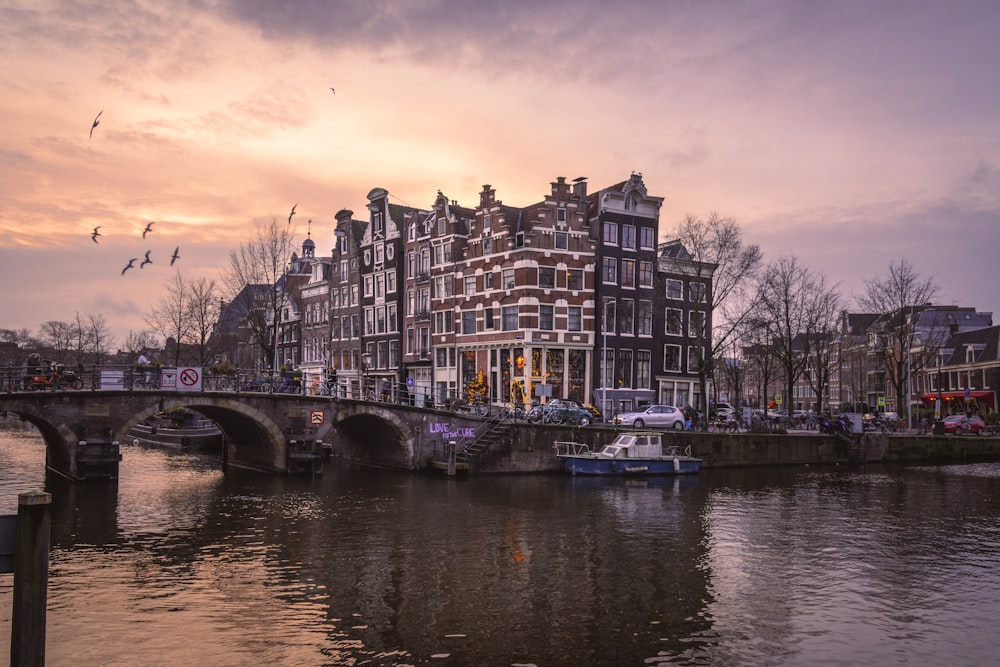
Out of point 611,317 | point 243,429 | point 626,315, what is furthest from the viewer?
point 626,315

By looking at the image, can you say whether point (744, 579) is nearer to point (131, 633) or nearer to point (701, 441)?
point (131, 633)

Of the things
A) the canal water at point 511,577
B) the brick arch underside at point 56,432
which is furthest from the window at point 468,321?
the brick arch underside at point 56,432

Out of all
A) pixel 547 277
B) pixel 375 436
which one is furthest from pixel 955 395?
pixel 375 436

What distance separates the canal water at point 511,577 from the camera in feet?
55.9

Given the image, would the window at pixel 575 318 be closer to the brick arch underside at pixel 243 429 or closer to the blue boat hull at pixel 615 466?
the blue boat hull at pixel 615 466

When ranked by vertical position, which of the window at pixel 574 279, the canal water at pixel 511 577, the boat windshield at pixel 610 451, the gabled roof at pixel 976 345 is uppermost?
the window at pixel 574 279

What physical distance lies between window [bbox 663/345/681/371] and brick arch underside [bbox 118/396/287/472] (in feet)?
111

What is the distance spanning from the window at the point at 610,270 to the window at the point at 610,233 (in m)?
1.34

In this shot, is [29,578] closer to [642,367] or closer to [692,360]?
[642,367]

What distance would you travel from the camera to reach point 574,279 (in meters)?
63.7

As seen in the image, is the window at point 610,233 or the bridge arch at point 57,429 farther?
the window at point 610,233

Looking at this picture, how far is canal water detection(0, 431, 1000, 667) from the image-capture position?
1705 cm

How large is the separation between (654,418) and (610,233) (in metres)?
17.0

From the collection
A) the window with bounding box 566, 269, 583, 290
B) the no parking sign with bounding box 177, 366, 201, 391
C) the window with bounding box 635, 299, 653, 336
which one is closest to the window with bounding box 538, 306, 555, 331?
the window with bounding box 566, 269, 583, 290
